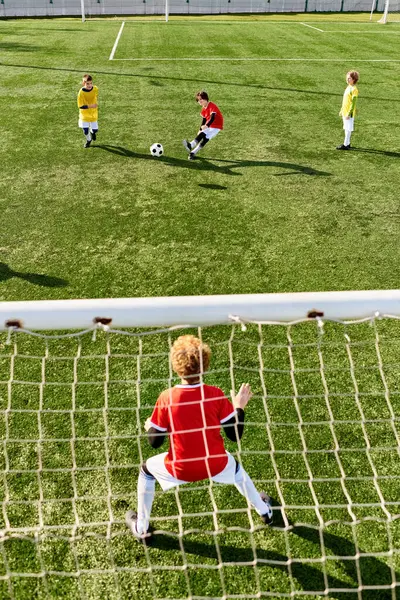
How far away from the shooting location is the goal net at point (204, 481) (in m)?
2.72

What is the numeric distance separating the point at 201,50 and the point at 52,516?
19.4 meters

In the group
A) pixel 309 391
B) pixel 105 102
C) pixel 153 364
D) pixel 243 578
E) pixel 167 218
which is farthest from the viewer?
pixel 105 102

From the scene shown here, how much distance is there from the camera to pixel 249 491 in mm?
3219

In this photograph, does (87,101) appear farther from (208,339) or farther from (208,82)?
(208,82)

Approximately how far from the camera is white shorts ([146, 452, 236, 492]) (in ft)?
9.87

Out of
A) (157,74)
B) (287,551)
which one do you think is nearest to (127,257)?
(287,551)

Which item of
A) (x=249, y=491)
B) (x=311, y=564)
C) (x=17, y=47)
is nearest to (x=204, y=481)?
(x=249, y=491)

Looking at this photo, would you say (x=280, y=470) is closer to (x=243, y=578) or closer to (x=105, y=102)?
(x=243, y=578)

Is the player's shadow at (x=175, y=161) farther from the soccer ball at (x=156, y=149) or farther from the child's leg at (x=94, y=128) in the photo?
the child's leg at (x=94, y=128)

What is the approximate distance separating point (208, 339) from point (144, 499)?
2104 mm

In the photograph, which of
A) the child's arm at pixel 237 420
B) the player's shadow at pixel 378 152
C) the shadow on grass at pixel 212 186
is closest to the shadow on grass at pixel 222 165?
the shadow on grass at pixel 212 186

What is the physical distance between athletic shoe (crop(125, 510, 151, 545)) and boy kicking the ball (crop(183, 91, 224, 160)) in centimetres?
722

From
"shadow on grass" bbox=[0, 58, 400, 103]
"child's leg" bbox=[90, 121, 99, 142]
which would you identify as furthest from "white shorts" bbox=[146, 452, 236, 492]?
"shadow on grass" bbox=[0, 58, 400, 103]

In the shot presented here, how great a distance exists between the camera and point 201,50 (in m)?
19.5
